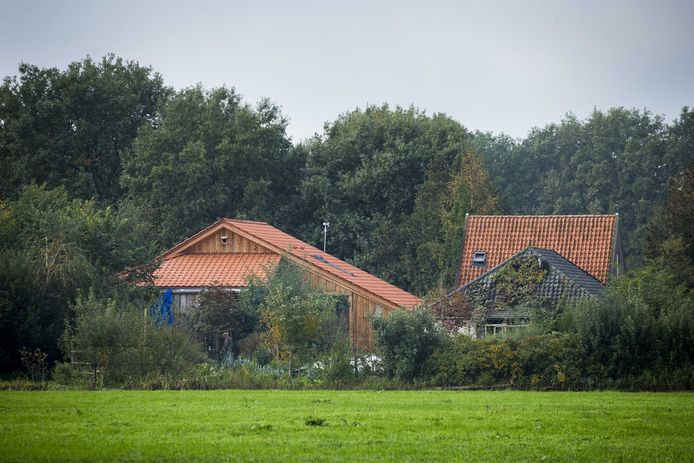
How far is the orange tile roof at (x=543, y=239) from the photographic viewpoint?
50.4m

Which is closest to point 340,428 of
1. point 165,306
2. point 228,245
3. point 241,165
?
point 165,306

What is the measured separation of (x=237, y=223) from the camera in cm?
4906

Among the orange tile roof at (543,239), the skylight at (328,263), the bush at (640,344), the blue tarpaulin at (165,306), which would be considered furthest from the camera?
the orange tile roof at (543,239)

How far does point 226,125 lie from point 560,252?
21015 millimetres

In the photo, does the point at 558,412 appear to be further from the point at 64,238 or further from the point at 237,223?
the point at 237,223

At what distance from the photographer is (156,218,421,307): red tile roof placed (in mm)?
45375

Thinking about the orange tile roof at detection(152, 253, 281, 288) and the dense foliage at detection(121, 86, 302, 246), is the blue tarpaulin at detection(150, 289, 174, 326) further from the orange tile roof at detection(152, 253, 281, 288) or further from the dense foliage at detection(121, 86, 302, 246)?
the dense foliage at detection(121, 86, 302, 246)

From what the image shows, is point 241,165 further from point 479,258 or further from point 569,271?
point 569,271

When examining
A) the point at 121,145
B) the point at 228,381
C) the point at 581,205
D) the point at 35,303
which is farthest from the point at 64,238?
the point at 581,205

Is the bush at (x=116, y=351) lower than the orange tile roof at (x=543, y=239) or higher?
lower

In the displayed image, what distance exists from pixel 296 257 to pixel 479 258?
10003 millimetres

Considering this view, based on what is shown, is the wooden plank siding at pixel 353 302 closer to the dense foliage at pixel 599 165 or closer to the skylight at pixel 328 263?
the skylight at pixel 328 263

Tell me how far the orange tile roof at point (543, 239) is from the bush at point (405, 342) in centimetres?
2038

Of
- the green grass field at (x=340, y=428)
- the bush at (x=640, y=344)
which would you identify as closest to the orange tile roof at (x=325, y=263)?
the bush at (x=640, y=344)
